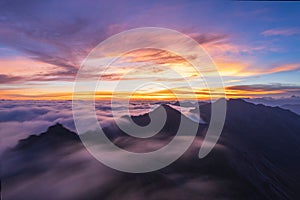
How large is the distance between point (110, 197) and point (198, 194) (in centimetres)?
7157

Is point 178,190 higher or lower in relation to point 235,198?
higher

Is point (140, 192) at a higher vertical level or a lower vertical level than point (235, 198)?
higher

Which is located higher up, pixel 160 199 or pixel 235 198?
pixel 160 199

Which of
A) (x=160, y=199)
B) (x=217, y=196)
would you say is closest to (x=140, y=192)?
(x=160, y=199)

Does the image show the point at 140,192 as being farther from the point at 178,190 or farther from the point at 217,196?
the point at 217,196

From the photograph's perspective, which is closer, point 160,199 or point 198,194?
point 160,199

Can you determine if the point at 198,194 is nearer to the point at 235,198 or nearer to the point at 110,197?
the point at 235,198

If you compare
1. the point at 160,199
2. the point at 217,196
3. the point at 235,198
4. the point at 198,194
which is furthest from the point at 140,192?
the point at 235,198

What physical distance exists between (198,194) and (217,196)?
599 inches

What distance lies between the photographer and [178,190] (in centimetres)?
19475

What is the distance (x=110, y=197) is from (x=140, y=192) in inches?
931

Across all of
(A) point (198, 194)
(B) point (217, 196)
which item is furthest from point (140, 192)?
(B) point (217, 196)

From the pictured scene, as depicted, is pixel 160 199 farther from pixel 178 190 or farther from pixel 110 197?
pixel 110 197

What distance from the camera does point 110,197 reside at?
188 m
